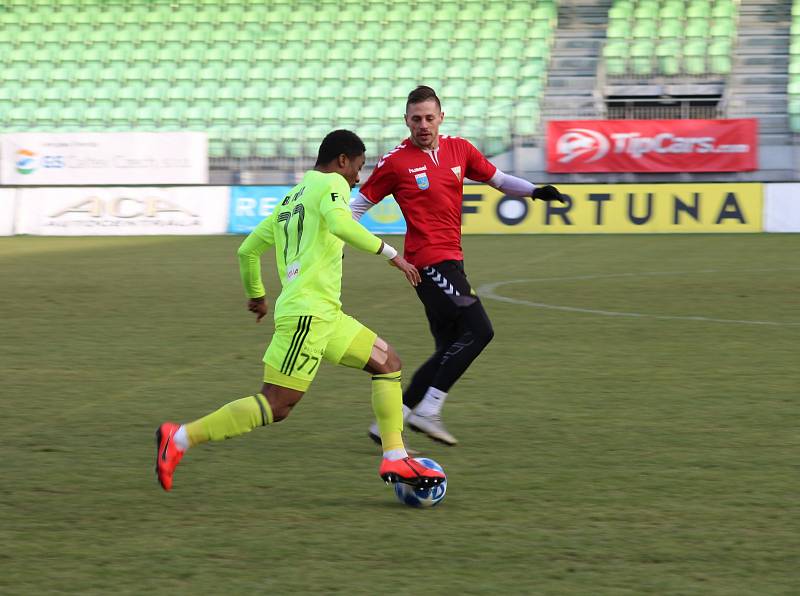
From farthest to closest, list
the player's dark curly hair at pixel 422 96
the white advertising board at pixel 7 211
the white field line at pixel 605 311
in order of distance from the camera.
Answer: the white advertising board at pixel 7 211, the white field line at pixel 605 311, the player's dark curly hair at pixel 422 96

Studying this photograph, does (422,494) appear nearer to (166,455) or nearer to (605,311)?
(166,455)

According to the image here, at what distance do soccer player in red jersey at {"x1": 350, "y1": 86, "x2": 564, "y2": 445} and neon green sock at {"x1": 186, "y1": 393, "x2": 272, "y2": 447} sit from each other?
1.28 m

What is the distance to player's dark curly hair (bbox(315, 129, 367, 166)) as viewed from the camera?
577cm

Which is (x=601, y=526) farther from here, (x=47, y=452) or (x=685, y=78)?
(x=685, y=78)

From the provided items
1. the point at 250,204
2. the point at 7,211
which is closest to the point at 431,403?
the point at 250,204

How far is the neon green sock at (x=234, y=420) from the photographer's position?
5684 mm

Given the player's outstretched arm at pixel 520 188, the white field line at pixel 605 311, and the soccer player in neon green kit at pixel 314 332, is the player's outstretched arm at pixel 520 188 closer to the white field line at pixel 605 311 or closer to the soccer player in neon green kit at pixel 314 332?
the soccer player in neon green kit at pixel 314 332

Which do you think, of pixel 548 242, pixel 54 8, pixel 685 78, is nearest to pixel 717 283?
pixel 548 242

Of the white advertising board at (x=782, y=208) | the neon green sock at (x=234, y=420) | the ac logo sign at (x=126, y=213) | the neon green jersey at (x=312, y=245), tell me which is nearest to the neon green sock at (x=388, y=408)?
the neon green jersey at (x=312, y=245)

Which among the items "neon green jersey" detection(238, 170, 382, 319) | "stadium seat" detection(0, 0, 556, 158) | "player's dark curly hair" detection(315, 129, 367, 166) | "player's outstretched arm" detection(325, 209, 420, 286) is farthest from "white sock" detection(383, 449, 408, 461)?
"stadium seat" detection(0, 0, 556, 158)

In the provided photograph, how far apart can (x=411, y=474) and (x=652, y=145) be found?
22.8 meters

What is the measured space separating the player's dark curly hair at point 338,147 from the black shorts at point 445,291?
1.26 metres

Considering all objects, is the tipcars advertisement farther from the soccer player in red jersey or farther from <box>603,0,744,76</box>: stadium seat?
the soccer player in red jersey

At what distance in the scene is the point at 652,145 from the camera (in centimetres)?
2734
